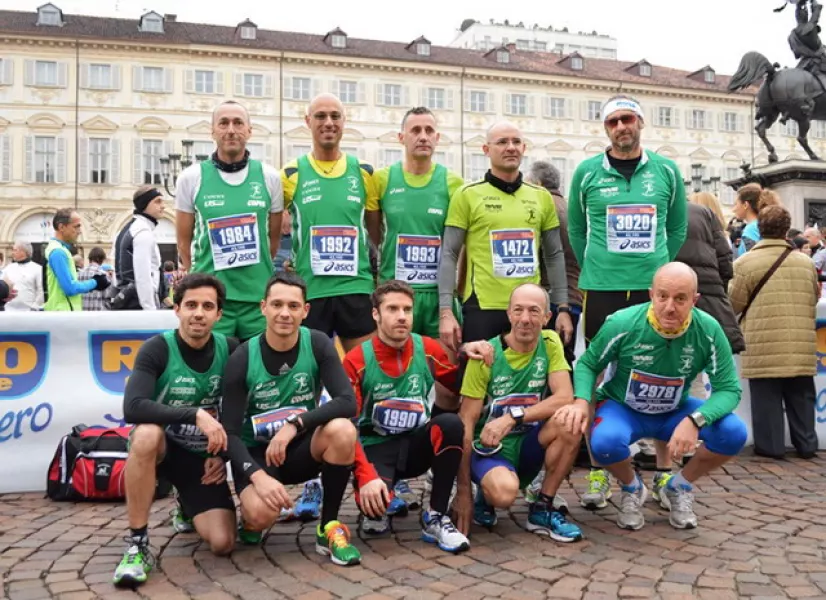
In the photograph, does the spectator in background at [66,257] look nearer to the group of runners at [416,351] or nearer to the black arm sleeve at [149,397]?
the group of runners at [416,351]

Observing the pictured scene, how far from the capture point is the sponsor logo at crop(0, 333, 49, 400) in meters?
5.65

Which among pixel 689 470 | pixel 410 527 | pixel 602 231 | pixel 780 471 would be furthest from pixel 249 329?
pixel 780 471

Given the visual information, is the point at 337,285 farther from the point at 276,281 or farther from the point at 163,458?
the point at 163,458

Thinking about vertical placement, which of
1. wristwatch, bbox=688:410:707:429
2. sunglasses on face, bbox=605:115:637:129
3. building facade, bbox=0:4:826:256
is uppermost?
building facade, bbox=0:4:826:256

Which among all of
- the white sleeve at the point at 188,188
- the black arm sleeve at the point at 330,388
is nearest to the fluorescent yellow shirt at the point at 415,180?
the white sleeve at the point at 188,188

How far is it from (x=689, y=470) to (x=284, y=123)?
39.4 meters

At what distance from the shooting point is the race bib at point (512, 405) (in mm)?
4449

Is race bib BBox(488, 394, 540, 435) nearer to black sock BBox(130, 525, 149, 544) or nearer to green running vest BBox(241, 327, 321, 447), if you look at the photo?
green running vest BBox(241, 327, 321, 447)

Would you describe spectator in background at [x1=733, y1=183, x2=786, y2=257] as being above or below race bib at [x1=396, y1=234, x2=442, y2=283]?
above

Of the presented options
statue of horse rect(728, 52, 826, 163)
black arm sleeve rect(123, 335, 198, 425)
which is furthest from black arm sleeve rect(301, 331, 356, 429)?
statue of horse rect(728, 52, 826, 163)

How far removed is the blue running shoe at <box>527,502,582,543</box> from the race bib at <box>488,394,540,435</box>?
394 mm

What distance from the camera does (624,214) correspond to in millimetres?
5074

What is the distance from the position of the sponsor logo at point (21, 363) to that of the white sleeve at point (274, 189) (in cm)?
195

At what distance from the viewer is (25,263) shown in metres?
9.72
